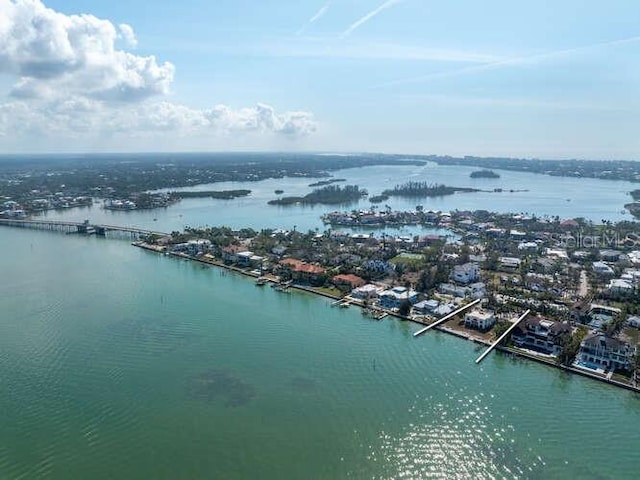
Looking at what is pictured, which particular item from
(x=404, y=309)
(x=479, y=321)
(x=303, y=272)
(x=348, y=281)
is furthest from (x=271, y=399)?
(x=303, y=272)

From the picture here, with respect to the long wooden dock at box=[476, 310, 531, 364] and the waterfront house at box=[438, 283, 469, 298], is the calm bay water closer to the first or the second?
the long wooden dock at box=[476, 310, 531, 364]

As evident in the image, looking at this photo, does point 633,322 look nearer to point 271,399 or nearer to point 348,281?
point 348,281

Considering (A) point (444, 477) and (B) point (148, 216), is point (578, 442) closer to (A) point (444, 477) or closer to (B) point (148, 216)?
(A) point (444, 477)

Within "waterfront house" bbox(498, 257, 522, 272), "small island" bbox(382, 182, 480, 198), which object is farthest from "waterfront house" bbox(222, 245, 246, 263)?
"small island" bbox(382, 182, 480, 198)

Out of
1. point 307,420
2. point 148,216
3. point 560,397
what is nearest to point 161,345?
point 307,420

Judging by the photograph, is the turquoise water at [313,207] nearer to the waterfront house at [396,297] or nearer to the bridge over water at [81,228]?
the bridge over water at [81,228]

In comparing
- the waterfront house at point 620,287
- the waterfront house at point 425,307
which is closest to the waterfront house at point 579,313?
the waterfront house at point 620,287

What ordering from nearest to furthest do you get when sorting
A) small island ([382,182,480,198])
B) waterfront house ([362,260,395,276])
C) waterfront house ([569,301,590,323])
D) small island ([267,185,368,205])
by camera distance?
1. waterfront house ([569,301,590,323])
2. waterfront house ([362,260,395,276])
3. small island ([267,185,368,205])
4. small island ([382,182,480,198])
